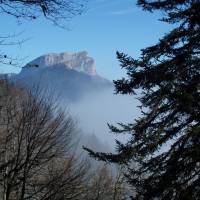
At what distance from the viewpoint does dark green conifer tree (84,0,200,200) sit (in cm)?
959

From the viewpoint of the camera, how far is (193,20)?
34.7 ft

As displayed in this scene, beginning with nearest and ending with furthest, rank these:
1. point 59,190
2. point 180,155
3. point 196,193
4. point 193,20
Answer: point 196,193 < point 180,155 < point 193,20 < point 59,190

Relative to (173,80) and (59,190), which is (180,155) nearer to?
(173,80)

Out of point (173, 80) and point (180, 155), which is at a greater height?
point (173, 80)

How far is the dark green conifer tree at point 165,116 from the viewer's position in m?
9.59

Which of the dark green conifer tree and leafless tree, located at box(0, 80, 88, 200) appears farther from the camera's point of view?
leafless tree, located at box(0, 80, 88, 200)

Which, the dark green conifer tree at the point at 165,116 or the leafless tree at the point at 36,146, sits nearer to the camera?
the dark green conifer tree at the point at 165,116

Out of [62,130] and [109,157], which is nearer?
[109,157]

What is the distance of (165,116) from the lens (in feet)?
34.9

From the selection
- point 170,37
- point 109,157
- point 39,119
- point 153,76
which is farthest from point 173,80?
point 39,119

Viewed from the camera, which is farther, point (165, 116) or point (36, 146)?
point (36, 146)

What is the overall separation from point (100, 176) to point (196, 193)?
1240 inches

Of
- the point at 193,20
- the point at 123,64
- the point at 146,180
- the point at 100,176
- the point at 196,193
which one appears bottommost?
the point at 196,193

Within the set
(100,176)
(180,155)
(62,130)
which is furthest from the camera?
(100,176)
